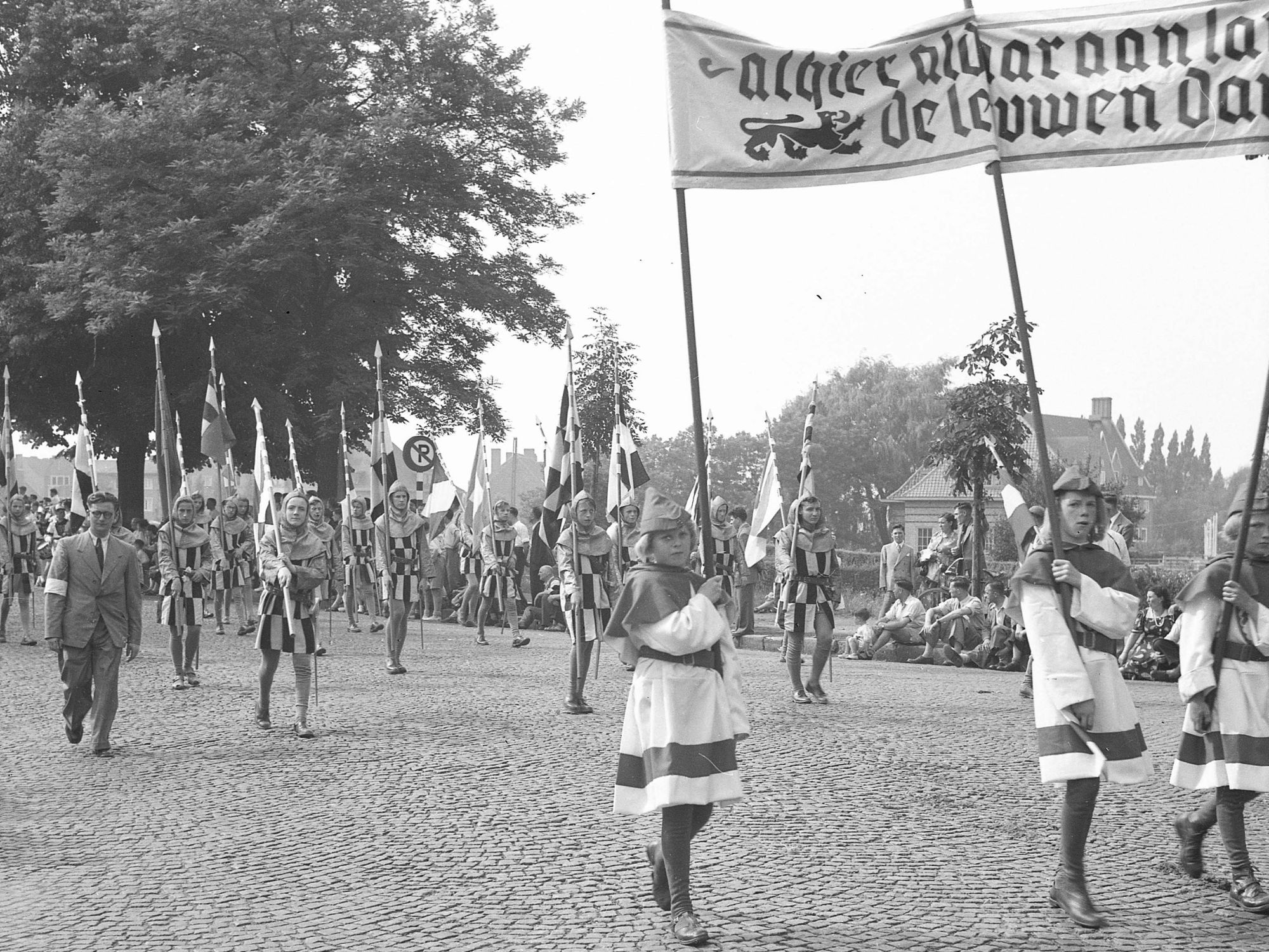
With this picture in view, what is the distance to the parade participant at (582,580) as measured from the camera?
11992 millimetres

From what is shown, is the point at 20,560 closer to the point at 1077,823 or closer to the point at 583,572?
the point at 583,572

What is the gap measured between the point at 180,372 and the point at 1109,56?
30629 mm

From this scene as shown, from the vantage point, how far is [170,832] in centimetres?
780

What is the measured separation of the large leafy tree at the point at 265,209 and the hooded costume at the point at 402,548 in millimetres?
14561

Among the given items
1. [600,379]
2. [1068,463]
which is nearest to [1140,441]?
[1068,463]

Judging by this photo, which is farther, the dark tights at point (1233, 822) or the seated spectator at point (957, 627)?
the seated spectator at point (957, 627)

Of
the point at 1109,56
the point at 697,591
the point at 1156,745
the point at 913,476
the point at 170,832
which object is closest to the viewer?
the point at 697,591

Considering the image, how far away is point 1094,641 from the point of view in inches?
229

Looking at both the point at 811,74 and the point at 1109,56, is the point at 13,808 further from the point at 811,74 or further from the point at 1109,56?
the point at 1109,56

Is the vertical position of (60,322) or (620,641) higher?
(60,322)

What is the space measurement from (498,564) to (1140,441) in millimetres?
127302

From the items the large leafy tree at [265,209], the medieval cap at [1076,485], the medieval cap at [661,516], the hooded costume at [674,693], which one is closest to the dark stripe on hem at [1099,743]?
the medieval cap at [1076,485]

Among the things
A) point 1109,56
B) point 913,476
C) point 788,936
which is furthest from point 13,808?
point 913,476

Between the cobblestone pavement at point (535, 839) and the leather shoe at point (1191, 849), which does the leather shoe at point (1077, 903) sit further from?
the leather shoe at point (1191, 849)
